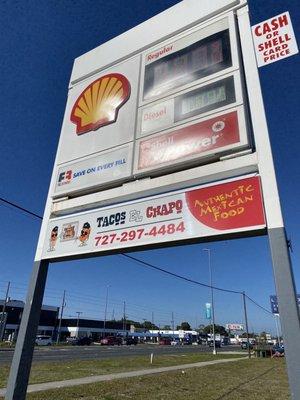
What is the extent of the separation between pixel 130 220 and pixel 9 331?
7713 cm

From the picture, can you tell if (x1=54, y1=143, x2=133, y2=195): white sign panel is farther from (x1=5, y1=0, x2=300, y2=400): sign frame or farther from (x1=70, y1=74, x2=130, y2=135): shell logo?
(x1=70, y1=74, x2=130, y2=135): shell logo

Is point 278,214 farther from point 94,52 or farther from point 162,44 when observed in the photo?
point 94,52

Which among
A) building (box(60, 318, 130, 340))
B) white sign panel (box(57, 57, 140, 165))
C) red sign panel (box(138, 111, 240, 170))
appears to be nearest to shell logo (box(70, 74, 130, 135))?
white sign panel (box(57, 57, 140, 165))

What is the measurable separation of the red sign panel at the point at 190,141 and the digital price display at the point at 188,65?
1.02 meters

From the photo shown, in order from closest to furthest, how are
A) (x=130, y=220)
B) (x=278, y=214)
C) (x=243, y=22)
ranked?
(x=278, y=214) < (x=130, y=220) < (x=243, y=22)

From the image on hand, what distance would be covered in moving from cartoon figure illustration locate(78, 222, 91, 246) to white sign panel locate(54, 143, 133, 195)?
0.76m

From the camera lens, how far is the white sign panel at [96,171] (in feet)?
19.5

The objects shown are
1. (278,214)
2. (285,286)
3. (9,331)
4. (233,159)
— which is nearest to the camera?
(285,286)

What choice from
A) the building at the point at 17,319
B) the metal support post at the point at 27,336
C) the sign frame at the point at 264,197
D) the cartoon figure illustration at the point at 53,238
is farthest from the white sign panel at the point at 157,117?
the building at the point at 17,319

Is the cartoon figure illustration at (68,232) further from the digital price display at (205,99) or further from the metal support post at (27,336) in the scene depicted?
the digital price display at (205,99)

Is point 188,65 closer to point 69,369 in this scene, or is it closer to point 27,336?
point 27,336

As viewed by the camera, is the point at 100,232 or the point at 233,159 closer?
the point at 233,159

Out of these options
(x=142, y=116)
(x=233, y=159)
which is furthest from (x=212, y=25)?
(x=233, y=159)

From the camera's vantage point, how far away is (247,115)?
4.98m
